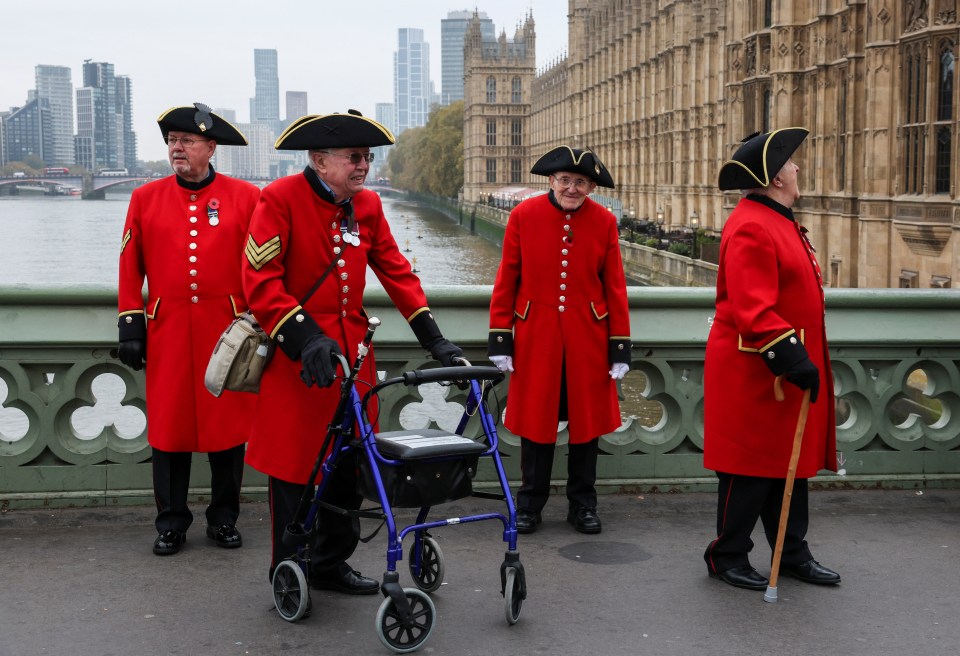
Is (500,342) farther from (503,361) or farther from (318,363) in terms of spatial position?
(318,363)

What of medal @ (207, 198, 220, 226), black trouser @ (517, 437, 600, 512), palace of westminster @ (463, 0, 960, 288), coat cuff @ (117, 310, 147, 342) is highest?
palace of westminster @ (463, 0, 960, 288)

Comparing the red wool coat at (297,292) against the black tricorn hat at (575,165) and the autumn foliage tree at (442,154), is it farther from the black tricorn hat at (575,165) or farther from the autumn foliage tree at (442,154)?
the autumn foliage tree at (442,154)

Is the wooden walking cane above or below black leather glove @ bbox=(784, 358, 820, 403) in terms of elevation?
below

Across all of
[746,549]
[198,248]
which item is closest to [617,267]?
[746,549]

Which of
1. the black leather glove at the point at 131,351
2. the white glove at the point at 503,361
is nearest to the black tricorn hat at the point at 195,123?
the black leather glove at the point at 131,351

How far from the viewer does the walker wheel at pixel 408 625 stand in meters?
3.88

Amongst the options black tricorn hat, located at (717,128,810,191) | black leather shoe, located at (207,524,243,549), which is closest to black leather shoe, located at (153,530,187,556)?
black leather shoe, located at (207,524,243,549)

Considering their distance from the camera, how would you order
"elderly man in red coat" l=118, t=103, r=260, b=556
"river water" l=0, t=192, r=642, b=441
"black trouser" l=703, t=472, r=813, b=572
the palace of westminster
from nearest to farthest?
"black trouser" l=703, t=472, r=813, b=572 < "elderly man in red coat" l=118, t=103, r=260, b=556 < "river water" l=0, t=192, r=642, b=441 < the palace of westminster

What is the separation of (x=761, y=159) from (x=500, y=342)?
1.46 metres

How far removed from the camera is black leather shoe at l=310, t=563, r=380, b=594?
452cm

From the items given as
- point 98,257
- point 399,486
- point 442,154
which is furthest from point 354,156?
point 442,154

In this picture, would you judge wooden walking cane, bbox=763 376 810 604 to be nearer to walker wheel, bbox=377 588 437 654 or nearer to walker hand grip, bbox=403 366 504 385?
walker hand grip, bbox=403 366 504 385

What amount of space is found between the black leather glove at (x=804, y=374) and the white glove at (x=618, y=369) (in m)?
1.12

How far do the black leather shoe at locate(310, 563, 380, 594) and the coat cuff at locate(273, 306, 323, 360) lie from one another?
34.6 inches
